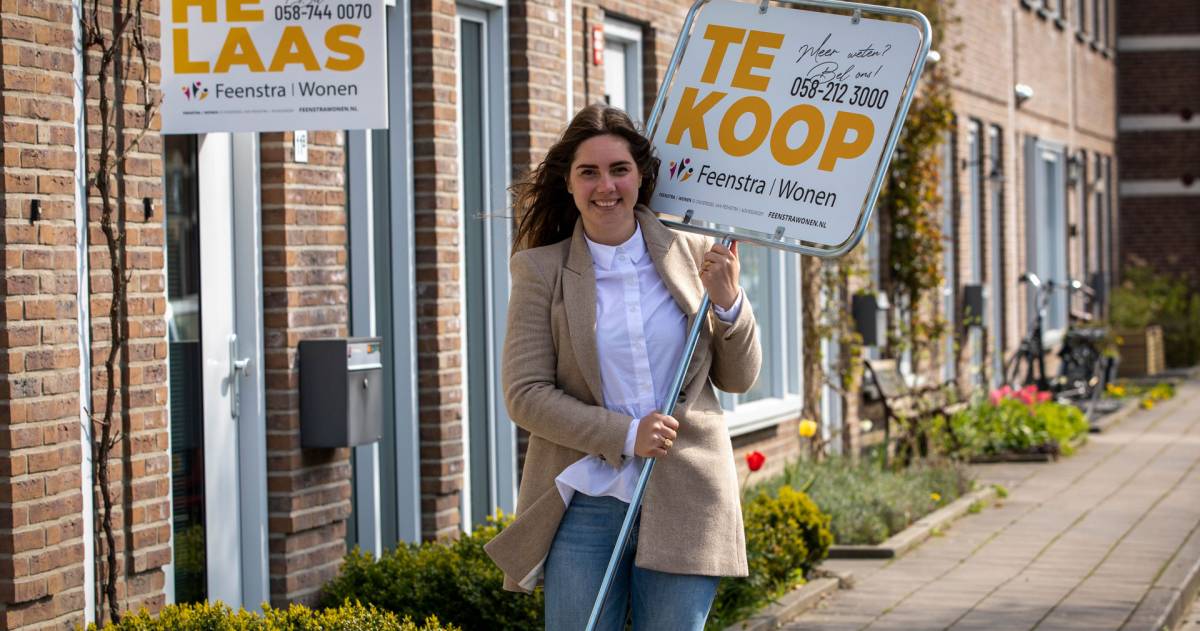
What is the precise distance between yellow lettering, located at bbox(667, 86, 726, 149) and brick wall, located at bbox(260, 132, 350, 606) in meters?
2.37

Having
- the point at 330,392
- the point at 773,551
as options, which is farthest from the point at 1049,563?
the point at 330,392

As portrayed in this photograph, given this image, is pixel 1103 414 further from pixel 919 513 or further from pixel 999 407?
pixel 919 513

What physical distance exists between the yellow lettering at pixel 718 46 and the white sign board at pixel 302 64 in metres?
1.22

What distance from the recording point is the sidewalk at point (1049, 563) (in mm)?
7508

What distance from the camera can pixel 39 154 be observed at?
16.7 feet

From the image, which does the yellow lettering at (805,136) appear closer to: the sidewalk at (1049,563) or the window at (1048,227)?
the sidewalk at (1049,563)

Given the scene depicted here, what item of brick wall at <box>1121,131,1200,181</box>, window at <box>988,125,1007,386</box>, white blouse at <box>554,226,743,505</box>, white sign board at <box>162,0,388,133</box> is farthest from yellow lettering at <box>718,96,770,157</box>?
brick wall at <box>1121,131,1200,181</box>

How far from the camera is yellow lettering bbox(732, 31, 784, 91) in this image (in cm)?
432

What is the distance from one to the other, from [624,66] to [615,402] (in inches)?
243

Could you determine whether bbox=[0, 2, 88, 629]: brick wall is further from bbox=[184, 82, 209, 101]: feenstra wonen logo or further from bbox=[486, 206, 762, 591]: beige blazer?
bbox=[486, 206, 762, 591]: beige blazer

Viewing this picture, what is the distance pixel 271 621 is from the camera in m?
4.91

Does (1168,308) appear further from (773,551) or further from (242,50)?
(242,50)

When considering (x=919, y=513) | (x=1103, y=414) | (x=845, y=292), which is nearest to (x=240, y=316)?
(x=919, y=513)

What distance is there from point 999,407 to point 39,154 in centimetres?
1017
